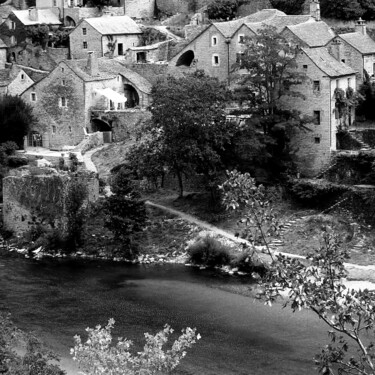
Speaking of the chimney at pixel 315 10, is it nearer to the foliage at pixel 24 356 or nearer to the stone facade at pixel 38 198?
the stone facade at pixel 38 198

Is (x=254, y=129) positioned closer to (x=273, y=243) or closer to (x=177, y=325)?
(x=273, y=243)

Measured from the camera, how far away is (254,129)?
173 feet

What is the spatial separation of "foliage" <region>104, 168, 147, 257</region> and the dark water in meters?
1.68

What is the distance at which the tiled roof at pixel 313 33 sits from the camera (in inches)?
2206

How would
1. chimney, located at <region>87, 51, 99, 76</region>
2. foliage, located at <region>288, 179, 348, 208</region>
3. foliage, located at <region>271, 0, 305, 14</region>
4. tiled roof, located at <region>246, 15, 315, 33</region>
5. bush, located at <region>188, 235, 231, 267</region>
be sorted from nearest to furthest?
1. bush, located at <region>188, 235, 231, 267</region>
2. foliage, located at <region>288, 179, 348, 208</region>
3. tiled roof, located at <region>246, 15, 315, 33</region>
4. chimney, located at <region>87, 51, 99, 76</region>
5. foliage, located at <region>271, 0, 305, 14</region>

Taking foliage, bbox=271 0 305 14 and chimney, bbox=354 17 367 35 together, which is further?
foliage, bbox=271 0 305 14

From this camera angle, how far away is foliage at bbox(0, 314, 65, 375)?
97.7ft

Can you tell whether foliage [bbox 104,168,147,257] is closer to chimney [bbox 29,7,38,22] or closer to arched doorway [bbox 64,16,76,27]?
chimney [bbox 29,7,38,22]

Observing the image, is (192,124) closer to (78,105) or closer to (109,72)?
(78,105)

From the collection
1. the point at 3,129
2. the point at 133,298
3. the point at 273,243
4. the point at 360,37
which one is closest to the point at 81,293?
the point at 133,298

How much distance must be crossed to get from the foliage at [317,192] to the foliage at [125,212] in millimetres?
7313

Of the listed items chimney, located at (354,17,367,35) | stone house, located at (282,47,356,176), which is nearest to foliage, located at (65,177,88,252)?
stone house, located at (282,47,356,176)

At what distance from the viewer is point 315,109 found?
5422 cm

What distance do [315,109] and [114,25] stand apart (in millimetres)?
20331
